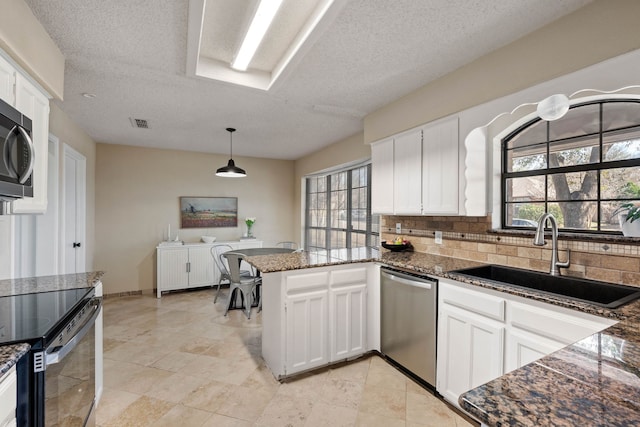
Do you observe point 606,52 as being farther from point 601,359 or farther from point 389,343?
point 389,343

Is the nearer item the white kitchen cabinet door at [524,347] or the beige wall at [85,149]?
the white kitchen cabinet door at [524,347]

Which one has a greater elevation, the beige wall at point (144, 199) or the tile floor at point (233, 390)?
the beige wall at point (144, 199)

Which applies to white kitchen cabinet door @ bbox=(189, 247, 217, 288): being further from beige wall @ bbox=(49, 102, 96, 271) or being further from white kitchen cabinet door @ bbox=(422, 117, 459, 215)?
white kitchen cabinet door @ bbox=(422, 117, 459, 215)

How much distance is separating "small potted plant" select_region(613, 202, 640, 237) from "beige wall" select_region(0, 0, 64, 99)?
3394 millimetres

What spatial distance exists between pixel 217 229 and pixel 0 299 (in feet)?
13.1

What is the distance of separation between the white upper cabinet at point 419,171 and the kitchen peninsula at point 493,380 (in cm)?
50

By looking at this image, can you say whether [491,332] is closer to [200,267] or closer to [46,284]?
[46,284]

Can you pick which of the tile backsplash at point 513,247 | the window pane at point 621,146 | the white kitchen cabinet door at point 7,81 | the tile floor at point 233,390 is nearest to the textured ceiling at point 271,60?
the white kitchen cabinet door at point 7,81

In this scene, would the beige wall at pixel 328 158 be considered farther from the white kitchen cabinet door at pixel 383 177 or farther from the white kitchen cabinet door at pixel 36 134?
the white kitchen cabinet door at pixel 36 134

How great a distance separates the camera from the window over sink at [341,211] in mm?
4334

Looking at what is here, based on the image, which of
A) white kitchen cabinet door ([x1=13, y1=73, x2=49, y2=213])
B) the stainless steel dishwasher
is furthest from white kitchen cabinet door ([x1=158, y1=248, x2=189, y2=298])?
the stainless steel dishwasher

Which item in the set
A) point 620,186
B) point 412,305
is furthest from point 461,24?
point 412,305

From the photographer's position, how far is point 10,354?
1.02 metres

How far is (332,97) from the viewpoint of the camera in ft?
9.36
